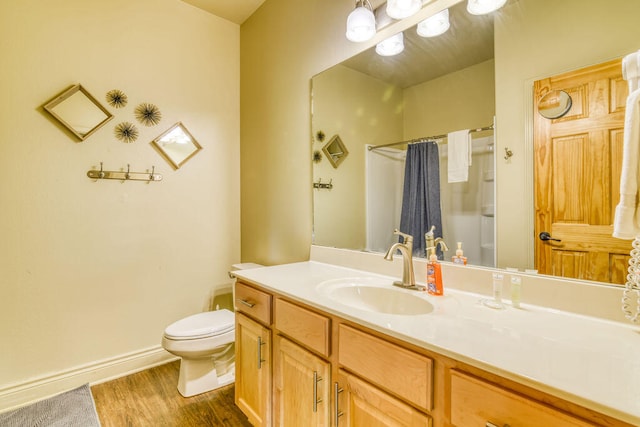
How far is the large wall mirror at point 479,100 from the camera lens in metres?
1.01

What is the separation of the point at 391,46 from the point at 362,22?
185 mm

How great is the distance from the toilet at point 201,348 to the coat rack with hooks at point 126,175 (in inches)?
39.4

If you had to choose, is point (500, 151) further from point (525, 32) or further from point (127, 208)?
point (127, 208)

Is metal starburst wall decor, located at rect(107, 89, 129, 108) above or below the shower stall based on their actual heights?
above

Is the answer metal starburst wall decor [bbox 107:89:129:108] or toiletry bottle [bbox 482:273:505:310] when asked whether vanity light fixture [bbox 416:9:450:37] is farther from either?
metal starburst wall decor [bbox 107:89:129:108]

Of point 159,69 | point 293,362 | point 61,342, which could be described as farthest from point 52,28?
point 293,362

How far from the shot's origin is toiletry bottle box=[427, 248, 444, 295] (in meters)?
1.20

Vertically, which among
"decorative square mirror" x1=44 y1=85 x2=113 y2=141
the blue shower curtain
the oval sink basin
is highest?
"decorative square mirror" x1=44 y1=85 x2=113 y2=141

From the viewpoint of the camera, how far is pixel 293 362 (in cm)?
124

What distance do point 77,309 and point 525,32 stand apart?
2.83m

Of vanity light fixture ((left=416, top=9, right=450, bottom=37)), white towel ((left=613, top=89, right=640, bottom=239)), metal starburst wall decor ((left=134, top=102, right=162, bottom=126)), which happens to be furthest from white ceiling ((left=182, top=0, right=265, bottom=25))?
white towel ((left=613, top=89, right=640, bottom=239))

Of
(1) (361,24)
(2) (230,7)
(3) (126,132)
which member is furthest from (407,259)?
(2) (230,7)

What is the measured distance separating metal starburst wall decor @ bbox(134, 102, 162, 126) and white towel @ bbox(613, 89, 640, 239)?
2.56 m

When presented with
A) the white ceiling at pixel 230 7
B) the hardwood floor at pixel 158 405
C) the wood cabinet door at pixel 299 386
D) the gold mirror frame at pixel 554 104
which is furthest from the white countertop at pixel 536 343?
the white ceiling at pixel 230 7
